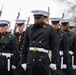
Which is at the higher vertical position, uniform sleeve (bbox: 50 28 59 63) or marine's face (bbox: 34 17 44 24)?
marine's face (bbox: 34 17 44 24)

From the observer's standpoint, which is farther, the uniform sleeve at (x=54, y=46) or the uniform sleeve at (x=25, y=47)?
the uniform sleeve at (x=25, y=47)

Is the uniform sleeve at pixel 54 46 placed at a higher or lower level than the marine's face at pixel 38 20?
lower

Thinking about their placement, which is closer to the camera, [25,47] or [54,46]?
[54,46]

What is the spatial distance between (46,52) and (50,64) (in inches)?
11.8

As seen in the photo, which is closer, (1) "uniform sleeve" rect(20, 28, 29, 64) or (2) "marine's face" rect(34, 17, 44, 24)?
(2) "marine's face" rect(34, 17, 44, 24)

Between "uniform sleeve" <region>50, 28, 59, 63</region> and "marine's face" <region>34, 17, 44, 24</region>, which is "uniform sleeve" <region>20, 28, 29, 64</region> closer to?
"marine's face" <region>34, 17, 44, 24</region>

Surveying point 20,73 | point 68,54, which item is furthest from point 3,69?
point 68,54

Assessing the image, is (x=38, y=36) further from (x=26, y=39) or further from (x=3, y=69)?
(x=3, y=69)

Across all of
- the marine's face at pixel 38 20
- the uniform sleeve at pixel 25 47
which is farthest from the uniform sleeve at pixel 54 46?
the uniform sleeve at pixel 25 47

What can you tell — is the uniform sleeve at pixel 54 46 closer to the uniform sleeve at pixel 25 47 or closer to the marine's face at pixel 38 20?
the marine's face at pixel 38 20

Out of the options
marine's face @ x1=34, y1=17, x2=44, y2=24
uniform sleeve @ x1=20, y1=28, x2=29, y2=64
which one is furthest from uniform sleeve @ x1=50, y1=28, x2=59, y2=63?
uniform sleeve @ x1=20, y1=28, x2=29, y2=64

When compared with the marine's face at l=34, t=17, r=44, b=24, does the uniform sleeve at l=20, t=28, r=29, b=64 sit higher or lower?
lower

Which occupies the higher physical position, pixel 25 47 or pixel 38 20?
pixel 38 20

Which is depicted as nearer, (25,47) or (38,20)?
(38,20)
